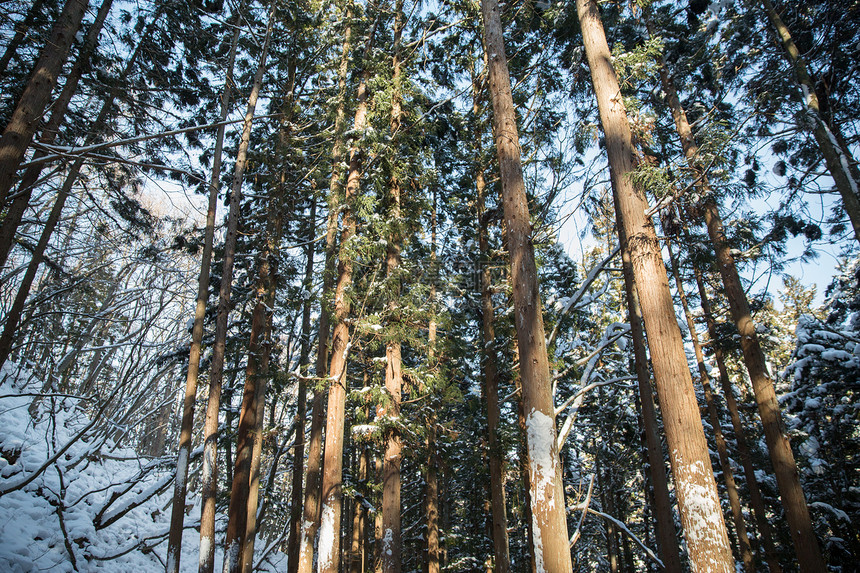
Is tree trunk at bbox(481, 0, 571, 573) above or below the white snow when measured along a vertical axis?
above

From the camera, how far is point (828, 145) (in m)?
9.12

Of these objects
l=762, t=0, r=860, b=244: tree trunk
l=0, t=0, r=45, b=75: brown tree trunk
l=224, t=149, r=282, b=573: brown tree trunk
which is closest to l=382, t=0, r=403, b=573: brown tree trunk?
l=224, t=149, r=282, b=573: brown tree trunk

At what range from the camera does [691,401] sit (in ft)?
15.4

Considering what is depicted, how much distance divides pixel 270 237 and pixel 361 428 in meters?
6.57

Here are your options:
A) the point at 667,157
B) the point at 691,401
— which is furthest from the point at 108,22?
the point at 667,157

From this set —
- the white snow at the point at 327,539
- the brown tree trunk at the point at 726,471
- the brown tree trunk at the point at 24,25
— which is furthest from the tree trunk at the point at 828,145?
the brown tree trunk at the point at 24,25

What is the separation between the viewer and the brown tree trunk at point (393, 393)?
8.91 meters

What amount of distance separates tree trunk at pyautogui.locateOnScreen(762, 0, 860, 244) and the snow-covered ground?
16.8m

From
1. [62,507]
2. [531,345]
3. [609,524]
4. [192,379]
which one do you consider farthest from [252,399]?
[609,524]

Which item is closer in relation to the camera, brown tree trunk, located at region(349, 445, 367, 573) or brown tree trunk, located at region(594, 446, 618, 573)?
brown tree trunk, located at region(349, 445, 367, 573)

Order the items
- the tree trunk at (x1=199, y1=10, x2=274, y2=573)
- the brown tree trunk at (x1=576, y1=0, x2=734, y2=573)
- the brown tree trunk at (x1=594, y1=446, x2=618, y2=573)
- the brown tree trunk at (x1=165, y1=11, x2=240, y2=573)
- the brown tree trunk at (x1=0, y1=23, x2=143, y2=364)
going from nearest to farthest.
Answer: the brown tree trunk at (x1=576, y1=0, x2=734, y2=573), the brown tree trunk at (x1=0, y1=23, x2=143, y2=364), the brown tree trunk at (x1=165, y1=11, x2=240, y2=573), the tree trunk at (x1=199, y1=10, x2=274, y2=573), the brown tree trunk at (x1=594, y1=446, x2=618, y2=573)

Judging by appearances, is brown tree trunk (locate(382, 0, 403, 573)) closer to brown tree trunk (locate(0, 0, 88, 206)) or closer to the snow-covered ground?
the snow-covered ground

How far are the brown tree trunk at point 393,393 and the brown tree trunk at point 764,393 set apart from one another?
252 inches

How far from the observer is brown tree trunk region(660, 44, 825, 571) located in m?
7.32
